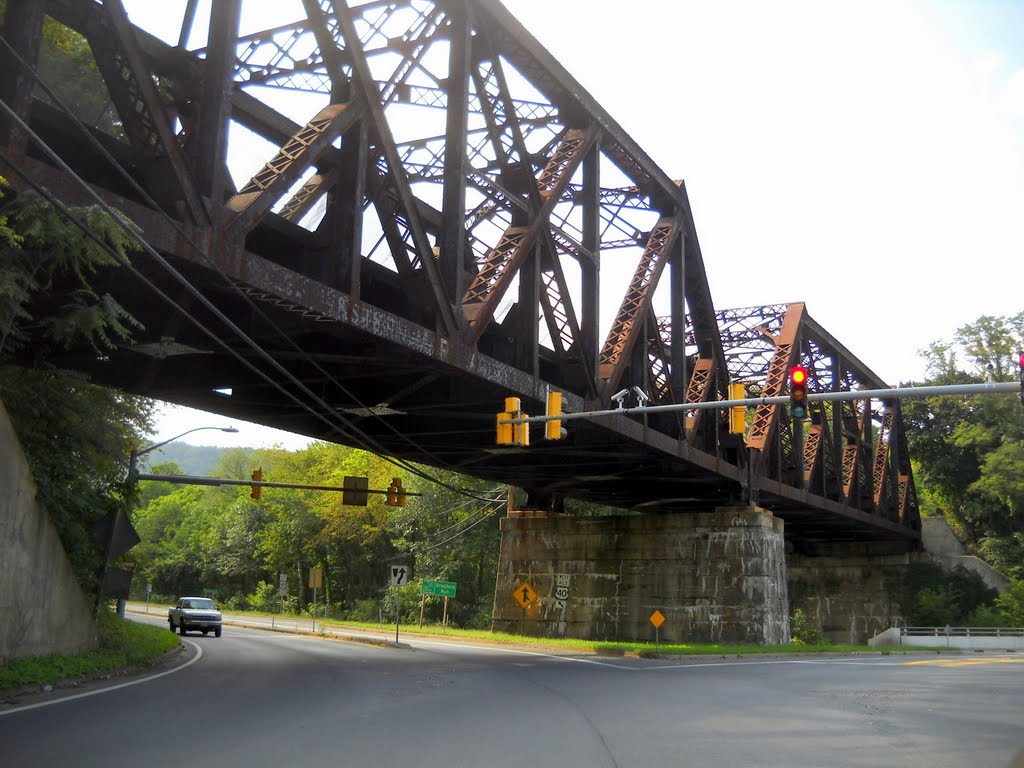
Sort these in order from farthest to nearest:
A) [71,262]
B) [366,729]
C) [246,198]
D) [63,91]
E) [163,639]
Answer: [163,639], [63,91], [246,198], [71,262], [366,729]

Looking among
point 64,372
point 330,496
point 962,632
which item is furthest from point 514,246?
point 330,496

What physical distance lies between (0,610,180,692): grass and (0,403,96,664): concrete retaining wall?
1.05ft

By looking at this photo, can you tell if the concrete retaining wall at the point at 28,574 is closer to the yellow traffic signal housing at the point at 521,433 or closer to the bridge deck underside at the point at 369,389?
the bridge deck underside at the point at 369,389

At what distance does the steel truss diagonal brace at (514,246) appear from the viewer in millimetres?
18191

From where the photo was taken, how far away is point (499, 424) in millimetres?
19609

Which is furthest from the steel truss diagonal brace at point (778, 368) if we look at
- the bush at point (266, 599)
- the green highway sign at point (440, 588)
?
the bush at point (266, 599)

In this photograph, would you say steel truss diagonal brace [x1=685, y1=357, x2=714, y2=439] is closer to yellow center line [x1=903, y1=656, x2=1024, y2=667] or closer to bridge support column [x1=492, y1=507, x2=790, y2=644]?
bridge support column [x1=492, y1=507, x2=790, y2=644]

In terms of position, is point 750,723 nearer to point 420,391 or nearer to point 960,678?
point 420,391

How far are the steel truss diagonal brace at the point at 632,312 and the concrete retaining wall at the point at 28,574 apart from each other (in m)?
11.8

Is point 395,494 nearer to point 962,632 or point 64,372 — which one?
point 64,372

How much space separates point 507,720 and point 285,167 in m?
7.80

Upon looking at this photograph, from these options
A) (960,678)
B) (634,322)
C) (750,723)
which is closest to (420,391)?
(634,322)

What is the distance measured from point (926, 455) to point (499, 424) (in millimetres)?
63778

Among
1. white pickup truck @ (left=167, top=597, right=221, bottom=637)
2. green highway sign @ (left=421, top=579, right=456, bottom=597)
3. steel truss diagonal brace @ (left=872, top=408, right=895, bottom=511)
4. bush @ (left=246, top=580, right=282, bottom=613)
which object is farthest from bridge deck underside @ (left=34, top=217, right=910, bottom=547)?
bush @ (left=246, top=580, right=282, bottom=613)
